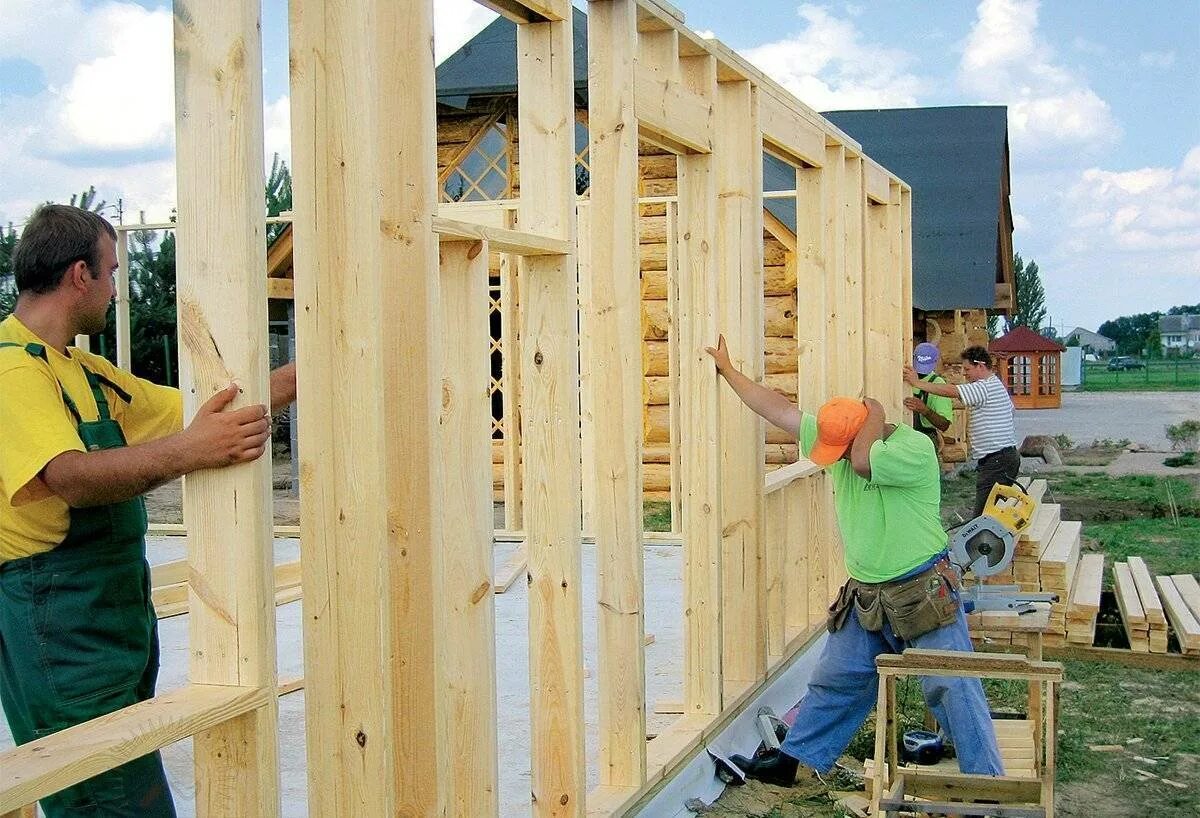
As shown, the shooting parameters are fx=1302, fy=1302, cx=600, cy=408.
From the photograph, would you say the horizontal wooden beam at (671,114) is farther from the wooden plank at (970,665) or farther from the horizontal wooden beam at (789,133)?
the wooden plank at (970,665)

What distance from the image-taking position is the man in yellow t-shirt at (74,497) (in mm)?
2605

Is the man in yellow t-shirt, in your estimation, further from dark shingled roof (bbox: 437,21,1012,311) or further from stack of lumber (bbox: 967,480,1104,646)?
dark shingled roof (bbox: 437,21,1012,311)

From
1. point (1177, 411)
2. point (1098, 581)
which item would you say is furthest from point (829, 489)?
point (1177, 411)

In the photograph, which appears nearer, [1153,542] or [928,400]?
[928,400]

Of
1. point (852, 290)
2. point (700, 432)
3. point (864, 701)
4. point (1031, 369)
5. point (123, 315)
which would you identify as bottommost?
point (864, 701)

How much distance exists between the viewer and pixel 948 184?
2120cm

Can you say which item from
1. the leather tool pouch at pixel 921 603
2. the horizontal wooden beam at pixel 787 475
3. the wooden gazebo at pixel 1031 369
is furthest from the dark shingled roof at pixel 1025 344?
the leather tool pouch at pixel 921 603

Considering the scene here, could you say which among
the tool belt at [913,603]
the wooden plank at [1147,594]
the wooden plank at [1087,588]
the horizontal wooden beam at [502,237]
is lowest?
the wooden plank at [1147,594]

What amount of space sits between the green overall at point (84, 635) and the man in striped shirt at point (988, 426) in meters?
7.88

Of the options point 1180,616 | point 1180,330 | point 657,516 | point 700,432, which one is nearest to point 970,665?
point 700,432

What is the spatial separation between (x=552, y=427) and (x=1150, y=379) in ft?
183

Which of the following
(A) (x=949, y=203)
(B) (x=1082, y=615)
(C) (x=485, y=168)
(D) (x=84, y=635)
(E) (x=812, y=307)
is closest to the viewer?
(D) (x=84, y=635)

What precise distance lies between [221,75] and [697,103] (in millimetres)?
3083

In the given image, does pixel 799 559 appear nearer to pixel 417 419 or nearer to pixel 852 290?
pixel 852 290
